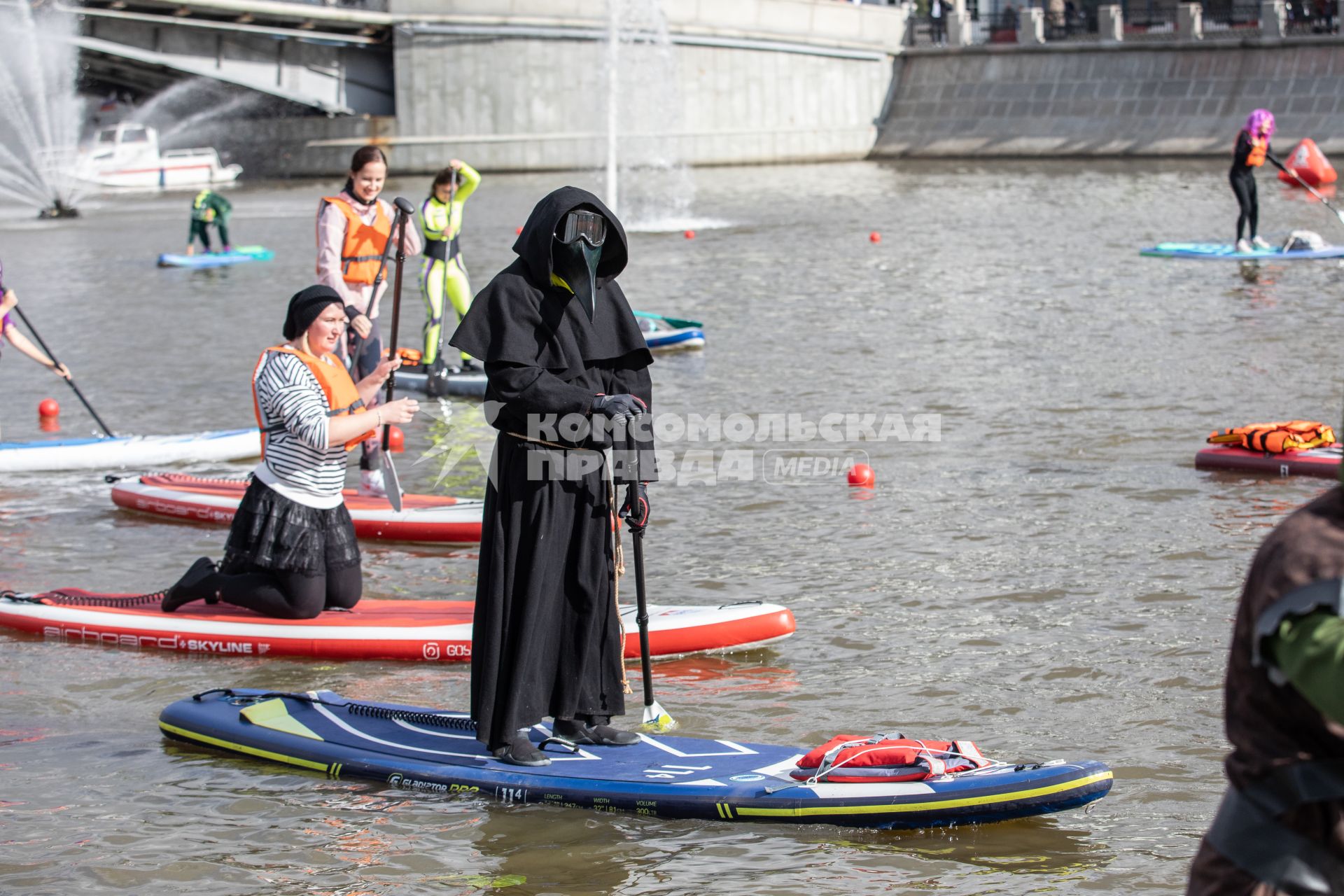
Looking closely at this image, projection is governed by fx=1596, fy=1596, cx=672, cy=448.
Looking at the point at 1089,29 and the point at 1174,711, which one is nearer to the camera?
the point at 1174,711

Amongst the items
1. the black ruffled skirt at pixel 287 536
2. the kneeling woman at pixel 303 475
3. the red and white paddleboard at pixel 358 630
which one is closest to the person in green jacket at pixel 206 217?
the red and white paddleboard at pixel 358 630

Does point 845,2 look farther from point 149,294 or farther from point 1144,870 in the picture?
point 1144,870

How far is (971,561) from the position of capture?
316 inches

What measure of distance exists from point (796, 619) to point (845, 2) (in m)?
42.3

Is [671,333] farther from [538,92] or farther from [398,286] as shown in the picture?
[538,92]

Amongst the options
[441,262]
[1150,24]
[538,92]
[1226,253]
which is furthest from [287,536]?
[1150,24]

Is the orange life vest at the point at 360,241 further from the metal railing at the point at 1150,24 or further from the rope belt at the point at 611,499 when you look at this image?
the metal railing at the point at 1150,24

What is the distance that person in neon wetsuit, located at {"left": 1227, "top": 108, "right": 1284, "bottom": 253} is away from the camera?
18.6m

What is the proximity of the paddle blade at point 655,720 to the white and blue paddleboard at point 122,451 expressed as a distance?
618cm

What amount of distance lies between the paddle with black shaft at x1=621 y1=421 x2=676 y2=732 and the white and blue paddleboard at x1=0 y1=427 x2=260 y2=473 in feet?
20.3

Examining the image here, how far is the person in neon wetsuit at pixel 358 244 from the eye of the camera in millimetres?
8922

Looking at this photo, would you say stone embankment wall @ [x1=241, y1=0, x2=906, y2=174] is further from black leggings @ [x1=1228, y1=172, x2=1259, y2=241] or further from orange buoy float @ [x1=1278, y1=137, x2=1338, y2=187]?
black leggings @ [x1=1228, y1=172, x2=1259, y2=241]

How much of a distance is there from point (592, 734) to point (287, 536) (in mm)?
1869

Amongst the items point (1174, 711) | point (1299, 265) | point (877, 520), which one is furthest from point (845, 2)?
point (1174, 711)
